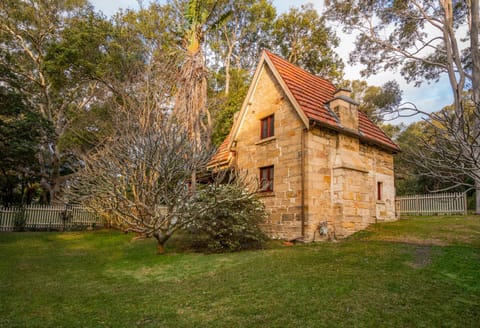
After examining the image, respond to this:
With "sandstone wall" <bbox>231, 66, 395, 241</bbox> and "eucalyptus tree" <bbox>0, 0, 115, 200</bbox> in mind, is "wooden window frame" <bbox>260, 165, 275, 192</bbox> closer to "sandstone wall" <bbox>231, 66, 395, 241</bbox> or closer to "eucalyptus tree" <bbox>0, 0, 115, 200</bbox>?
"sandstone wall" <bbox>231, 66, 395, 241</bbox>

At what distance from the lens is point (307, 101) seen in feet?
42.4

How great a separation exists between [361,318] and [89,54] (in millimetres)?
22122

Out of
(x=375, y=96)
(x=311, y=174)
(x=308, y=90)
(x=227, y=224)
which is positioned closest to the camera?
(x=227, y=224)

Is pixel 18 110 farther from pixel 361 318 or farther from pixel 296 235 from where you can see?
pixel 361 318

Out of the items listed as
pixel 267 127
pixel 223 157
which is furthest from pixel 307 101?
pixel 223 157

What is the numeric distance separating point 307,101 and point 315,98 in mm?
1267

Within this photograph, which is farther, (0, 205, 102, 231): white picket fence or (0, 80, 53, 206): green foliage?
(0, 205, 102, 231): white picket fence

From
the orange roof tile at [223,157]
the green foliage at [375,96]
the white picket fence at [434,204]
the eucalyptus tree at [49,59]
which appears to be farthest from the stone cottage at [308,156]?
the green foliage at [375,96]

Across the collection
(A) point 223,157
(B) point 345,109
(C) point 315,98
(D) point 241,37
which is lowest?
(A) point 223,157

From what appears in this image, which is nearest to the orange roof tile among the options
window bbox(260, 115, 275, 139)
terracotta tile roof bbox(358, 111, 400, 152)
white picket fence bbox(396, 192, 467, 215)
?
window bbox(260, 115, 275, 139)

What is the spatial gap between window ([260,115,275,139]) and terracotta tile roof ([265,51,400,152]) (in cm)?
183

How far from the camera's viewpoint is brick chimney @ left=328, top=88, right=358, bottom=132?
43.9ft

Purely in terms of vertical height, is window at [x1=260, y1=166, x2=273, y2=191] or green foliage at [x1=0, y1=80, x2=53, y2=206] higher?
green foliage at [x1=0, y1=80, x2=53, y2=206]

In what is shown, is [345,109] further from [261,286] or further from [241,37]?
[241,37]
